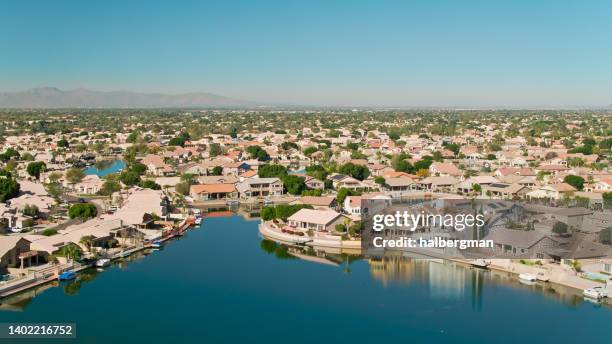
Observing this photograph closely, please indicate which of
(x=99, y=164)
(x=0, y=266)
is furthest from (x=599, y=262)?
(x=99, y=164)

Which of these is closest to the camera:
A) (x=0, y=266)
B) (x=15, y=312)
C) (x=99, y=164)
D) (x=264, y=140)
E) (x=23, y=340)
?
(x=23, y=340)

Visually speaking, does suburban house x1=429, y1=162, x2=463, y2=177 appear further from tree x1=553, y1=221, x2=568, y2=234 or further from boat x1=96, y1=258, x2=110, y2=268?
boat x1=96, y1=258, x2=110, y2=268

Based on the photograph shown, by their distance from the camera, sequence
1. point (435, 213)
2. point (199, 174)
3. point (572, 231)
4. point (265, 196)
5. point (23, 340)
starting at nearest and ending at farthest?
point (23, 340)
point (572, 231)
point (435, 213)
point (265, 196)
point (199, 174)

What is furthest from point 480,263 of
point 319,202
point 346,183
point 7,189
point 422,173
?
point 7,189

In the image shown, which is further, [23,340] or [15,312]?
[15,312]

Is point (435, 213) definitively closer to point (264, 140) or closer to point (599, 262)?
point (599, 262)

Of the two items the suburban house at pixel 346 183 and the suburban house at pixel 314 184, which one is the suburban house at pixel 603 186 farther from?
A: the suburban house at pixel 314 184

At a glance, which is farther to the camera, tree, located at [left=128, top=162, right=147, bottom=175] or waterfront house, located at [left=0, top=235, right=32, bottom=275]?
tree, located at [left=128, top=162, right=147, bottom=175]

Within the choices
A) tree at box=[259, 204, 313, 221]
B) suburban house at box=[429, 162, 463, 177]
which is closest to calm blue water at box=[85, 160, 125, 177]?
tree at box=[259, 204, 313, 221]

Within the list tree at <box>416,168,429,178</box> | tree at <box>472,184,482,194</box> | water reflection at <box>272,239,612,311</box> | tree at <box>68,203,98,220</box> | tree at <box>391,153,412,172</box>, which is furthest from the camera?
tree at <box>391,153,412,172</box>
